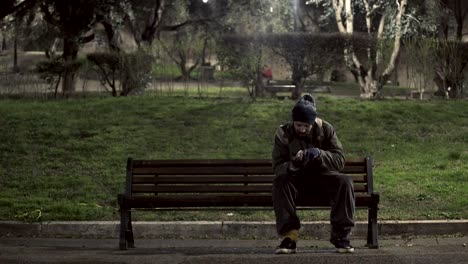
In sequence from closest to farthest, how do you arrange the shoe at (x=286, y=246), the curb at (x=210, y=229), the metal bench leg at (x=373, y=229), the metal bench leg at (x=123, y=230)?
the shoe at (x=286, y=246) → the metal bench leg at (x=373, y=229) → the metal bench leg at (x=123, y=230) → the curb at (x=210, y=229)

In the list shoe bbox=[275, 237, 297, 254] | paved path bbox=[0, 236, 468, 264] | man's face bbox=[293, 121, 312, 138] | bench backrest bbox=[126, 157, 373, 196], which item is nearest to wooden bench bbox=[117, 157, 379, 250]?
bench backrest bbox=[126, 157, 373, 196]

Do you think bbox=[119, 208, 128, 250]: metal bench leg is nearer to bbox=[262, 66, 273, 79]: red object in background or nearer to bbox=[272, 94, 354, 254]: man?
bbox=[272, 94, 354, 254]: man

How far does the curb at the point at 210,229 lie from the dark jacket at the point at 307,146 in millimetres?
1494

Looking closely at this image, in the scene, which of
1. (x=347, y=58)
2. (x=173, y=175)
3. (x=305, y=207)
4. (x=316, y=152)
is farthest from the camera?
(x=347, y=58)

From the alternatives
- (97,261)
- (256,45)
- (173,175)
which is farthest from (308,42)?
(97,261)

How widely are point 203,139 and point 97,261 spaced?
5861 mm

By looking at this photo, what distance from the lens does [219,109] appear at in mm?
15156

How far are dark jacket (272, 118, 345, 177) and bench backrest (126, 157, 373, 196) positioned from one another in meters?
0.86

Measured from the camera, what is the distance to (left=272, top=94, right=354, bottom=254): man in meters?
7.23

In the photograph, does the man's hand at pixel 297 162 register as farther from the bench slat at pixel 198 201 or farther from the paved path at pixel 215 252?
the paved path at pixel 215 252

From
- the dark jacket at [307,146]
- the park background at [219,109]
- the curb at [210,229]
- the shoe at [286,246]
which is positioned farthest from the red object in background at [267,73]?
the shoe at [286,246]

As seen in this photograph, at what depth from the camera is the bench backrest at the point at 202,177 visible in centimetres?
823

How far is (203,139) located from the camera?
13.0 metres

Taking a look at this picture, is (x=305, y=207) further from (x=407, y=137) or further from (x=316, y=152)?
(x=407, y=137)
